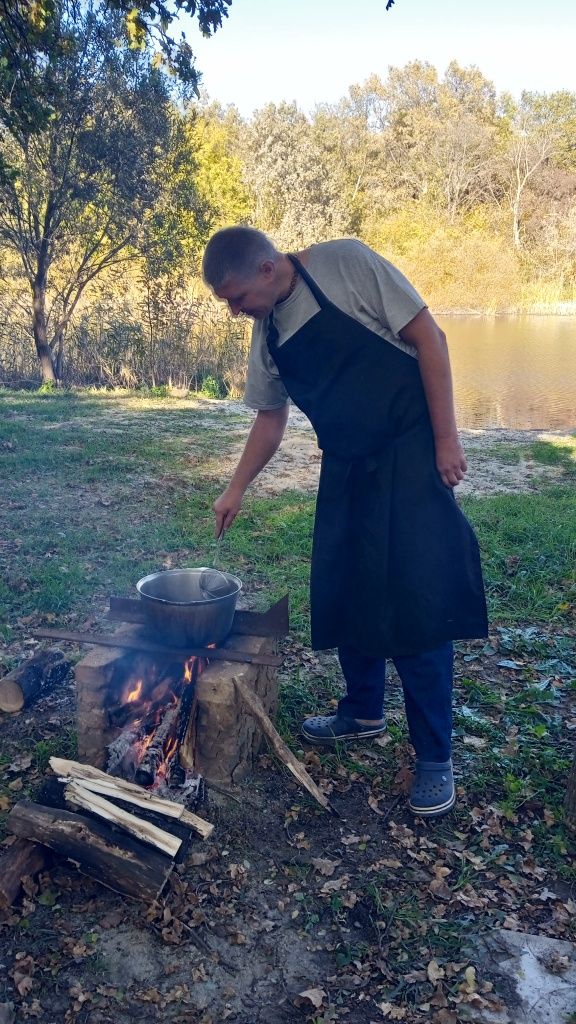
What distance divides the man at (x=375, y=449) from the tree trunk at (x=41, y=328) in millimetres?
10288

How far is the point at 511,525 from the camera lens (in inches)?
221

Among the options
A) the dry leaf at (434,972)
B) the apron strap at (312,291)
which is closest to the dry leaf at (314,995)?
the dry leaf at (434,972)

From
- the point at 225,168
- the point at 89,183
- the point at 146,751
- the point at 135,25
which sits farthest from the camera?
the point at 225,168

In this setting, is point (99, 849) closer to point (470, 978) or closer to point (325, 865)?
point (325, 865)

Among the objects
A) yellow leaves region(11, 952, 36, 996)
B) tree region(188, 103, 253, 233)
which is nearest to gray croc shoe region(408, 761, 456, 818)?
yellow leaves region(11, 952, 36, 996)

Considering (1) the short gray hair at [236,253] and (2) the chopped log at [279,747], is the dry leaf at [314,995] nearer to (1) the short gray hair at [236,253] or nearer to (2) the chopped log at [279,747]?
(2) the chopped log at [279,747]

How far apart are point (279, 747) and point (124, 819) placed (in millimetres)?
635

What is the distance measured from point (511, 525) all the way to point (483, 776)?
307cm

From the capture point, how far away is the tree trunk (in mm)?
11867

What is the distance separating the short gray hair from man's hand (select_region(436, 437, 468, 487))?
82 centimetres

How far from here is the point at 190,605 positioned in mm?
2623

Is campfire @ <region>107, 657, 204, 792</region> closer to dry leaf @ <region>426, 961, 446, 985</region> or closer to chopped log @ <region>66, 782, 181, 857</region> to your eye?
chopped log @ <region>66, 782, 181, 857</region>

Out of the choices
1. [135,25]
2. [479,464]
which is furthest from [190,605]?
[479,464]

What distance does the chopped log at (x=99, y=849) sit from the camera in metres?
2.14
